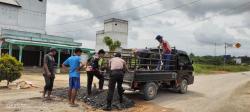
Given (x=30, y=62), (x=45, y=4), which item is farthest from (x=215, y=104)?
(x=45, y=4)

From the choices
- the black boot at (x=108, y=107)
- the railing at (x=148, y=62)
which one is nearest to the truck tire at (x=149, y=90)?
the railing at (x=148, y=62)

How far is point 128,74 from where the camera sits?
11.9 metres

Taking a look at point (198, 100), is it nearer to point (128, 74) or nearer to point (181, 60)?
point (181, 60)

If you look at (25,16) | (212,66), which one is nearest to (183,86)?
(25,16)

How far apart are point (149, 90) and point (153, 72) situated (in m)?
0.71

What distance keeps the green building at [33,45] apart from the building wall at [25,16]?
7678 mm

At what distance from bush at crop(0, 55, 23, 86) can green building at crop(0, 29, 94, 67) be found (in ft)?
44.8

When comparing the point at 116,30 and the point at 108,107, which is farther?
the point at 116,30

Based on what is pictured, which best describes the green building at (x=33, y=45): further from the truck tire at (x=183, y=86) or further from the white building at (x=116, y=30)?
the white building at (x=116, y=30)

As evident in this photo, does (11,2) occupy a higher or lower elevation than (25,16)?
higher

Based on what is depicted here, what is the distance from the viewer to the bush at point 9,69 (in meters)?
14.8

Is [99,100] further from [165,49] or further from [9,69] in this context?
[9,69]

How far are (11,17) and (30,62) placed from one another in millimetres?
10082

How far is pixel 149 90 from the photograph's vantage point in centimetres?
1252
